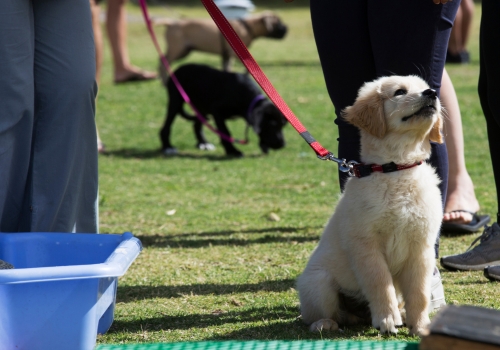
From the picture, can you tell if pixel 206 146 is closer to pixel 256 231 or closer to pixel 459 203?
pixel 256 231

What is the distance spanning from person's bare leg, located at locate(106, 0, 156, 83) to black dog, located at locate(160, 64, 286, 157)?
2477 millimetres

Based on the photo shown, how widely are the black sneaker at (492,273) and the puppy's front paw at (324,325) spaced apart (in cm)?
86

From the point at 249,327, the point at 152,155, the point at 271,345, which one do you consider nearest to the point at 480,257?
the point at 249,327

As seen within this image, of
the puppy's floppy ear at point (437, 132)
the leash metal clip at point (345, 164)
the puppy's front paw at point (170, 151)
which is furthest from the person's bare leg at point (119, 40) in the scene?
the puppy's floppy ear at point (437, 132)

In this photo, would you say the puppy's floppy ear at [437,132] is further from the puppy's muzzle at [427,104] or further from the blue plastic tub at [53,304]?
the blue plastic tub at [53,304]

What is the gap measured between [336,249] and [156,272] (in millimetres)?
1099

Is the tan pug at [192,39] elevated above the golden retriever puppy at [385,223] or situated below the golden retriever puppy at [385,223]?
below

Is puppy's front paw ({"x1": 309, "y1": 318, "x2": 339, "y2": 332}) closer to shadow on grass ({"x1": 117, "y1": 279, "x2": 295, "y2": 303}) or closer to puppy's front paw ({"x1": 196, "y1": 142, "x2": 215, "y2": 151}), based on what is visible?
shadow on grass ({"x1": 117, "y1": 279, "x2": 295, "y2": 303})

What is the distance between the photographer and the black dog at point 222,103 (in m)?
6.52

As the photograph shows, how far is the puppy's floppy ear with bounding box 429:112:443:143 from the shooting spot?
8.14ft

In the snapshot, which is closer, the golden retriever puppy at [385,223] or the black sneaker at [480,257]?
the golden retriever puppy at [385,223]

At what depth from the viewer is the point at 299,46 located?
51.0 feet

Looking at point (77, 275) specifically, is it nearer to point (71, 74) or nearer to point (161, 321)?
point (161, 321)

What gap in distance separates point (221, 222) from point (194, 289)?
1.24m
